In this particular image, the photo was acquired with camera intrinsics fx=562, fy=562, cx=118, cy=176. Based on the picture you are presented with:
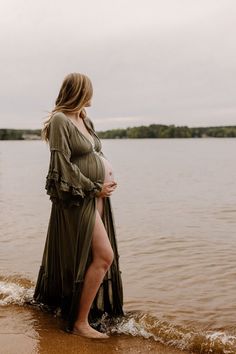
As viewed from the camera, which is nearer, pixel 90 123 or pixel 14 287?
pixel 90 123

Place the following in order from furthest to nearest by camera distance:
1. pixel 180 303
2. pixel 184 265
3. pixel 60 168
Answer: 1. pixel 184 265
2. pixel 180 303
3. pixel 60 168

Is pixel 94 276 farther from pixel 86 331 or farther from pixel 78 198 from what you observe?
pixel 78 198

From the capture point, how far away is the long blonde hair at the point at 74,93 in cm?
489

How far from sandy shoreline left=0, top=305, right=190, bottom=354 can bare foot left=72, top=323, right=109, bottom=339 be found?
0.19ft

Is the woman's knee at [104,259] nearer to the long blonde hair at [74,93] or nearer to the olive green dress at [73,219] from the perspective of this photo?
the olive green dress at [73,219]

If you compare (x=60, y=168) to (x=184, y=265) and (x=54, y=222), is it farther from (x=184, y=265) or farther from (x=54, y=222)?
(x=184, y=265)

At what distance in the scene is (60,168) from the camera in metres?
4.80

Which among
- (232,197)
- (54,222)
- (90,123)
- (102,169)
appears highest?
(90,123)

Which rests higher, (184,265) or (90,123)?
(90,123)

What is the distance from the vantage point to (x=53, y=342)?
15.6 feet

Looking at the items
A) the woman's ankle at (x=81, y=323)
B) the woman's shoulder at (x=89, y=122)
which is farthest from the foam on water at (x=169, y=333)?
the woman's shoulder at (x=89, y=122)

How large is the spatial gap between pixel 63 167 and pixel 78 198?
0.31 metres

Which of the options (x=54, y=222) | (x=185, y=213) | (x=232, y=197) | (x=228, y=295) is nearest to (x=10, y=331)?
(x=54, y=222)

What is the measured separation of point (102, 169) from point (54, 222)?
68 cm
